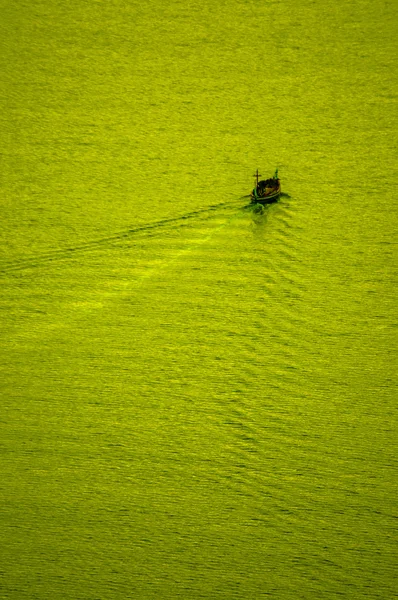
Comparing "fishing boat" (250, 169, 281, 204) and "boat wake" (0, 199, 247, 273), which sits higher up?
"fishing boat" (250, 169, 281, 204)

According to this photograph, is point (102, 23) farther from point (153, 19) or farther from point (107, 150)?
point (107, 150)

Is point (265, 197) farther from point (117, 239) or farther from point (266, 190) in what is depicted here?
point (117, 239)

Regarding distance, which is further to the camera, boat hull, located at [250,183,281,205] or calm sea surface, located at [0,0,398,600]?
boat hull, located at [250,183,281,205]

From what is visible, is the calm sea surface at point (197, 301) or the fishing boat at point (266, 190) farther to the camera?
the fishing boat at point (266, 190)

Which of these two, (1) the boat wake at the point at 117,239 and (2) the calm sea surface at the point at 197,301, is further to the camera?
(1) the boat wake at the point at 117,239

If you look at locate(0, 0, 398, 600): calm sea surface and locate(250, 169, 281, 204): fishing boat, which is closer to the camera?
locate(0, 0, 398, 600): calm sea surface

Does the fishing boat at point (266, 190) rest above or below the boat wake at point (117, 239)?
above

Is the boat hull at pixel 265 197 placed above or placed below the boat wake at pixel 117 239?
above
